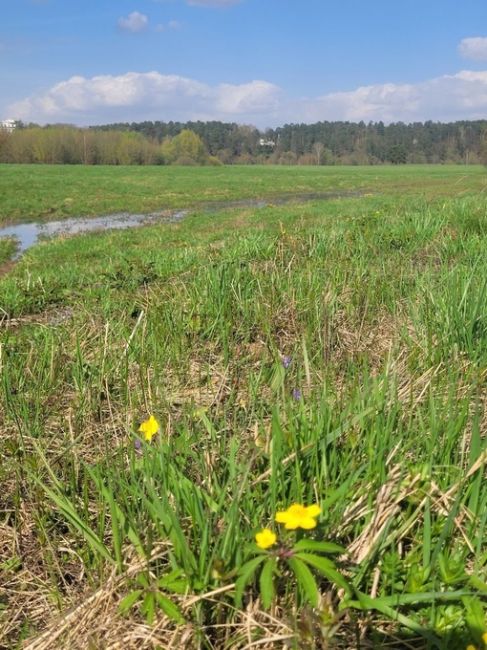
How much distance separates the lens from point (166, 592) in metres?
1.41

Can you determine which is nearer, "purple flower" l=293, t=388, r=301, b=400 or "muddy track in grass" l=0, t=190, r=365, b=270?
"purple flower" l=293, t=388, r=301, b=400

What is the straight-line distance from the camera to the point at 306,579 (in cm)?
115

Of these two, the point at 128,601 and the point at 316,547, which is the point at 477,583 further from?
the point at 128,601

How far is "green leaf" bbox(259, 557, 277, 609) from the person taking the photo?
1139 mm

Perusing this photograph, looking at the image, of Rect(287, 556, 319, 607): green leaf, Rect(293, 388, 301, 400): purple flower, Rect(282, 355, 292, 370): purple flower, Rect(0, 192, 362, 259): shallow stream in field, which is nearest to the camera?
Rect(287, 556, 319, 607): green leaf

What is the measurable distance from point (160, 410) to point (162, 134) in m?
148

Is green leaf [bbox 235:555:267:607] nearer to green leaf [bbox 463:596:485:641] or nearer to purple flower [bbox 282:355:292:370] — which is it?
green leaf [bbox 463:596:485:641]

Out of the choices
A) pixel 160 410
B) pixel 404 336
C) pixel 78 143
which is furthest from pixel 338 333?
pixel 78 143

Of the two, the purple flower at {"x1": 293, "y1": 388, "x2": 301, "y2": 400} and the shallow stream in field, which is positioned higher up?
the purple flower at {"x1": 293, "y1": 388, "x2": 301, "y2": 400}

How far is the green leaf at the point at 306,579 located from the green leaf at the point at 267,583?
1.6 inches

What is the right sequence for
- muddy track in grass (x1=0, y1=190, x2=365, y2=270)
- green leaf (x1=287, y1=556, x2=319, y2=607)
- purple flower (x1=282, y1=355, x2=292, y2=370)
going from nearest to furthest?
green leaf (x1=287, y1=556, x2=319, y2=607), purple flower (x1=282, y1=355, x2=292, y2=370), muddy track in grass (x1=0, y1=190, x2=365, y2=270)

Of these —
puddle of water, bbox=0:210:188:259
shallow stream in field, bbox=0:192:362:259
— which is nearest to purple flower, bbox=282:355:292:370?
shallow stream in field, bbox=0:192:362:259

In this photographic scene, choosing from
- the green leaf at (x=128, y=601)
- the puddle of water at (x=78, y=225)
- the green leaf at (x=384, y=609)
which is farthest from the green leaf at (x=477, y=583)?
the puddle of water at (x=78, y=225)

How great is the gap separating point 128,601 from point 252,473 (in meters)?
0.52
